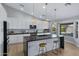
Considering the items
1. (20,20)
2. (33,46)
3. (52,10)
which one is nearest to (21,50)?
→ (33,46)

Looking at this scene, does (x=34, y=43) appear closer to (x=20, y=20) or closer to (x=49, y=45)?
(x=49, y=45)

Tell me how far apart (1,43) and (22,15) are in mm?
1378

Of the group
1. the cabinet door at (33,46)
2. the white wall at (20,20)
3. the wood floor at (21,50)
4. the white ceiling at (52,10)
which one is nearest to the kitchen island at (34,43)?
the cabinet door at (33,46)

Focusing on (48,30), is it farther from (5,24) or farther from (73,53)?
(5,24)

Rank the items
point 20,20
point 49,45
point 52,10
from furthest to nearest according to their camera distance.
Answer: point 49,45
point 52,10
point 20,20

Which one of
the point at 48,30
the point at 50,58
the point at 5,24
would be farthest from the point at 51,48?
the point at 5,24

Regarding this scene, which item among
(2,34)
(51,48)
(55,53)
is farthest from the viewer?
(51,48)

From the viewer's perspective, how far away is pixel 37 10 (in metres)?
4.12

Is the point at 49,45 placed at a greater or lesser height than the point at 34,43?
lesser

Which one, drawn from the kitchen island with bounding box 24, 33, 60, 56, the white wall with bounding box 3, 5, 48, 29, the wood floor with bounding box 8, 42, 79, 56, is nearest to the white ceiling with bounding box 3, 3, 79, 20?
the white wall with bounding box 3, 5, 48, 29

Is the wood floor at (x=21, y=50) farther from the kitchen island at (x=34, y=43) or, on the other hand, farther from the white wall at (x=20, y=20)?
the white wall at (x=20, y=20)

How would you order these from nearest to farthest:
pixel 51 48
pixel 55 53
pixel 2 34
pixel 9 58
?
pixel 9 58 < pixel 2 34 < pixel 55 53 < pixel 51 48

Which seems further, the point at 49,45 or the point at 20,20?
the point at 49,45

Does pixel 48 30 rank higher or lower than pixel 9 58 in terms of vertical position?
higher
